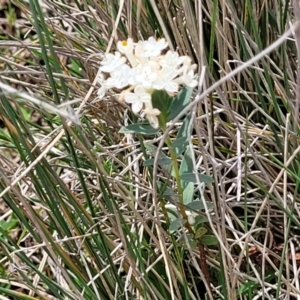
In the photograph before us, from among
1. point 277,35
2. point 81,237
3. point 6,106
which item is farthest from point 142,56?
point 277,35

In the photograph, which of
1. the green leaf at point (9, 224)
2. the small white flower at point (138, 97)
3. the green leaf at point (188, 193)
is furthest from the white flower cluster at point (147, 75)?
the green leaf at point (9, 224)

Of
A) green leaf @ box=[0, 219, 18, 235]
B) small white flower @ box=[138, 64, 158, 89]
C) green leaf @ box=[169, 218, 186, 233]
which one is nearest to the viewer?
small white flower @ box=[138, 64, 158, 89]

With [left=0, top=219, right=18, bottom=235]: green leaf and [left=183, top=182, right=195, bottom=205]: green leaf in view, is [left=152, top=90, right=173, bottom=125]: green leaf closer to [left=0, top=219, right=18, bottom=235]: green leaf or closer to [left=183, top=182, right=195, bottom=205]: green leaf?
[left=183, top=182, right=195, bottom=205]: green leaf

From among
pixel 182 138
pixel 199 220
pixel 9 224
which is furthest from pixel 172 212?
pixel 9 224

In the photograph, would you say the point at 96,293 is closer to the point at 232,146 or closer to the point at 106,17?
the point at 232,146

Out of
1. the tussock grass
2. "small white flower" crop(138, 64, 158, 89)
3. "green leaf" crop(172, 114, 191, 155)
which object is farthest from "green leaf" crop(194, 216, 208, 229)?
"small white flower" crop(138, 64, 158, 89)

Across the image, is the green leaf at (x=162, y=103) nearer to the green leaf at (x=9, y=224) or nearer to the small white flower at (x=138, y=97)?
the small white flower at (x=138, y=97)

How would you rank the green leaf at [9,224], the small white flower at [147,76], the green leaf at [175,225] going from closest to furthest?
the small white flower at [147,76], the green leaf at [175,225], the green leaf at [9,224]

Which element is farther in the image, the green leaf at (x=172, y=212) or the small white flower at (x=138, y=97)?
the green leaf at (x=172, y=212)

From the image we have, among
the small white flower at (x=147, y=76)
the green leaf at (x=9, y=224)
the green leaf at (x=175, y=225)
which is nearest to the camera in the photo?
the small white flower at (x=147, y=76)
